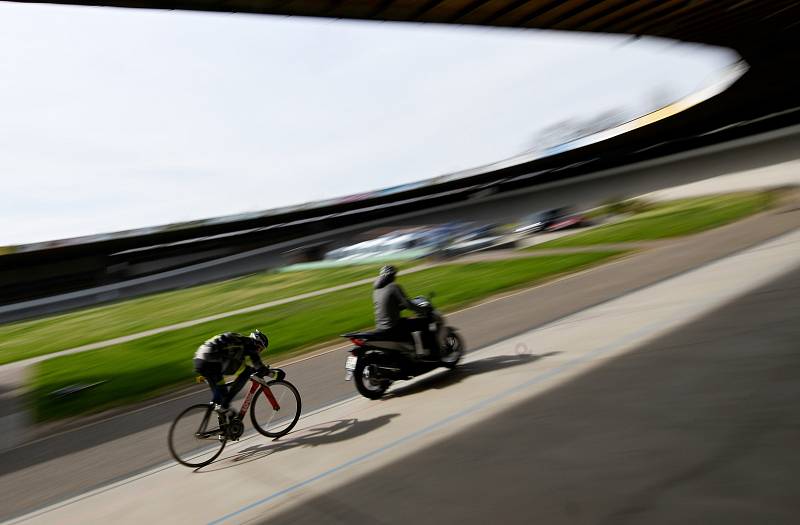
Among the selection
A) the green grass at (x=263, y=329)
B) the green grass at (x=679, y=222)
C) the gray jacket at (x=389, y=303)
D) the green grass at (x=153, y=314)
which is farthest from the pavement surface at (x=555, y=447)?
the green grass at (x=153, y=314)

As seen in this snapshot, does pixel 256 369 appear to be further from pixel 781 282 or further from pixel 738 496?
pixel 781 282

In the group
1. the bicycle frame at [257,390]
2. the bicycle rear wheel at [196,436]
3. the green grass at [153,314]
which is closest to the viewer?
the bicycle rear wheel at [196,436]

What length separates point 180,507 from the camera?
18.3 ft

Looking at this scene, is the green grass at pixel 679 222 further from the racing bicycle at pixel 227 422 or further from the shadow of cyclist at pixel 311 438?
the racing bicycle at pixel 227 422

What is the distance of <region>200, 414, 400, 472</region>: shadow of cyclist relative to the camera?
22.0 ft

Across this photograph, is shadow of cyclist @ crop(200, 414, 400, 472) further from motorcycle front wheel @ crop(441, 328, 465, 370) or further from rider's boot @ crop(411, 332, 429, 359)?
motorcycle front wheel @ crop(441, 328, 465, 370)

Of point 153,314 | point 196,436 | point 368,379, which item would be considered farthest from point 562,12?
point 153,314

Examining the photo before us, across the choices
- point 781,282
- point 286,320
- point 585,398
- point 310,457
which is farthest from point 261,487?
point 286,320

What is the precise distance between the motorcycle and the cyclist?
4.86ft

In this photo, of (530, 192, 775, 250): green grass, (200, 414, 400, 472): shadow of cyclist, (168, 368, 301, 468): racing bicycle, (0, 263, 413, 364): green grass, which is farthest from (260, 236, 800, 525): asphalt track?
(0, 263, 413, 364): green grass

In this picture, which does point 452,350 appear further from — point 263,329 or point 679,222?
point 679,222

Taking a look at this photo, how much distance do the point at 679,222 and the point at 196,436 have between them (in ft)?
74.9

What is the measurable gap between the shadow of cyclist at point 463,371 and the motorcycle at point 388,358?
20cm

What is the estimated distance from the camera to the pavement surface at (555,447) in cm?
419
